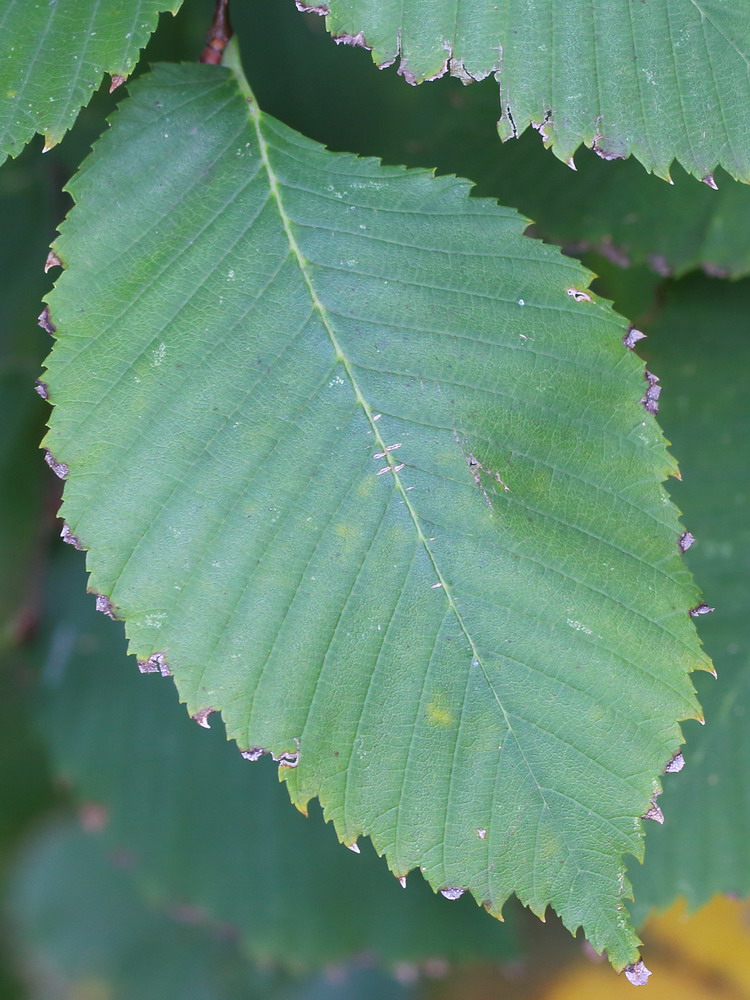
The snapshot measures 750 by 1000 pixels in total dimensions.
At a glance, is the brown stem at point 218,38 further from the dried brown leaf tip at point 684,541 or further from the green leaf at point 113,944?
the green leaf at point 113,944

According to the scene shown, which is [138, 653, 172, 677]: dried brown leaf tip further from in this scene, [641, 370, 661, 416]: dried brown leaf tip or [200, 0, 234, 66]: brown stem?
[200, 0, 234, 66]: brown stem

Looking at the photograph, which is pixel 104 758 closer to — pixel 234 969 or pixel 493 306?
pixel 234 969

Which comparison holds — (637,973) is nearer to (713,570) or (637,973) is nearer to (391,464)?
(391,464)

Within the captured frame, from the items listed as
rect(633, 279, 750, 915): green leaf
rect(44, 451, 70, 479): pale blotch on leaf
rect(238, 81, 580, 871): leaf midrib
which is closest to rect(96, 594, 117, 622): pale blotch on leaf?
rect(44, 451, 70, 479): pale blotch on leaf

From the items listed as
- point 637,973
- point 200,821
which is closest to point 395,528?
point 637,973

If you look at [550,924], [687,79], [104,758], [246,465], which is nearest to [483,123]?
[687,79]

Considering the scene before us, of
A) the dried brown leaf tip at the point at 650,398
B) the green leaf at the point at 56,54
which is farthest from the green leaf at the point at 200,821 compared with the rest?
the dried brown leaf tip at the point at 650,398
